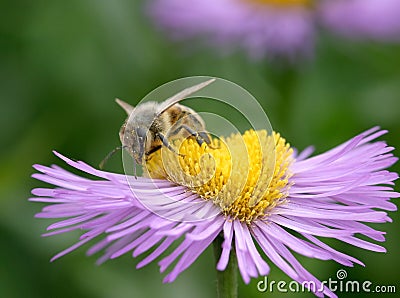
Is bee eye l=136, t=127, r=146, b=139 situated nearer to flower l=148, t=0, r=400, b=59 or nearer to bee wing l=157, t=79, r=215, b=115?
bee wing l=157, t=79, r=215, b=115

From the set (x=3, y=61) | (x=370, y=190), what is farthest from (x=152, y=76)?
(x=370, y=190)

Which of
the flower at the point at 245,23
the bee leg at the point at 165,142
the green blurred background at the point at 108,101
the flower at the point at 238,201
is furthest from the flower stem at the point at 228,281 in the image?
the flower at the point at 245,23

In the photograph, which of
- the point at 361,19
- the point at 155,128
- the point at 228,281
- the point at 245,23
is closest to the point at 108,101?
the point at 245,23

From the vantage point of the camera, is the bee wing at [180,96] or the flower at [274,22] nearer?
the bee wing at [180,96]

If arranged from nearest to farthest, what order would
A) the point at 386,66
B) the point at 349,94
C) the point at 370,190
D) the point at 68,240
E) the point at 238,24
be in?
the point at 370,190, the point at 68,240, the point at 349,94, the point at 386,66, the point at 238,24

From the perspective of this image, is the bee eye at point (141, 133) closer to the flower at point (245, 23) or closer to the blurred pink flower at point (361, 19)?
the flower at point (245, 23)

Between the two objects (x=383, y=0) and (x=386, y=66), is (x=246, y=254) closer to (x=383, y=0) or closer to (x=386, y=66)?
(x=386, y=66)
